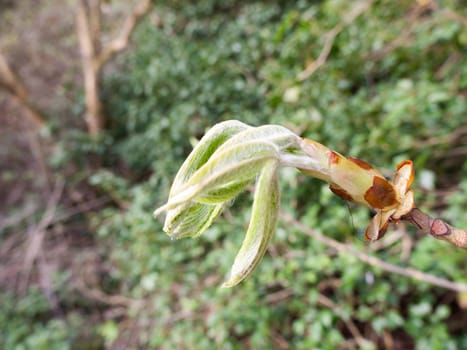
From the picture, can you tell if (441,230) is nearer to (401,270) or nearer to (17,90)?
(401,270)

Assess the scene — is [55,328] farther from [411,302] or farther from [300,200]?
[411,302]

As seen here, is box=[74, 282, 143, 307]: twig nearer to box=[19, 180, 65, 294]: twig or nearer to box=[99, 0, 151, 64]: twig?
box=[19, 180, 65, 294]: twig

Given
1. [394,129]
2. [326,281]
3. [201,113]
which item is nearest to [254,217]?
[326,281]

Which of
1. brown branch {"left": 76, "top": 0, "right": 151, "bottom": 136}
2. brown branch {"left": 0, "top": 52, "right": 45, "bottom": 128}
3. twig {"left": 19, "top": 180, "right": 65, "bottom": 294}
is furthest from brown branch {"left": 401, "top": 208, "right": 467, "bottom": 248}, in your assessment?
brown branch {"left": 0, "top": 52, "right": 45, "bottom": 128}

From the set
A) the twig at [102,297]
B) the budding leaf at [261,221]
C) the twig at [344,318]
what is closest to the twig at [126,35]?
the twig at [102,297]

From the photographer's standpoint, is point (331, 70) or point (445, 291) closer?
point (445, 291)

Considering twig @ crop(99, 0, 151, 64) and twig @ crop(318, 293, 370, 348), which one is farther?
twig @ crop(99, 0, 151, 64)
